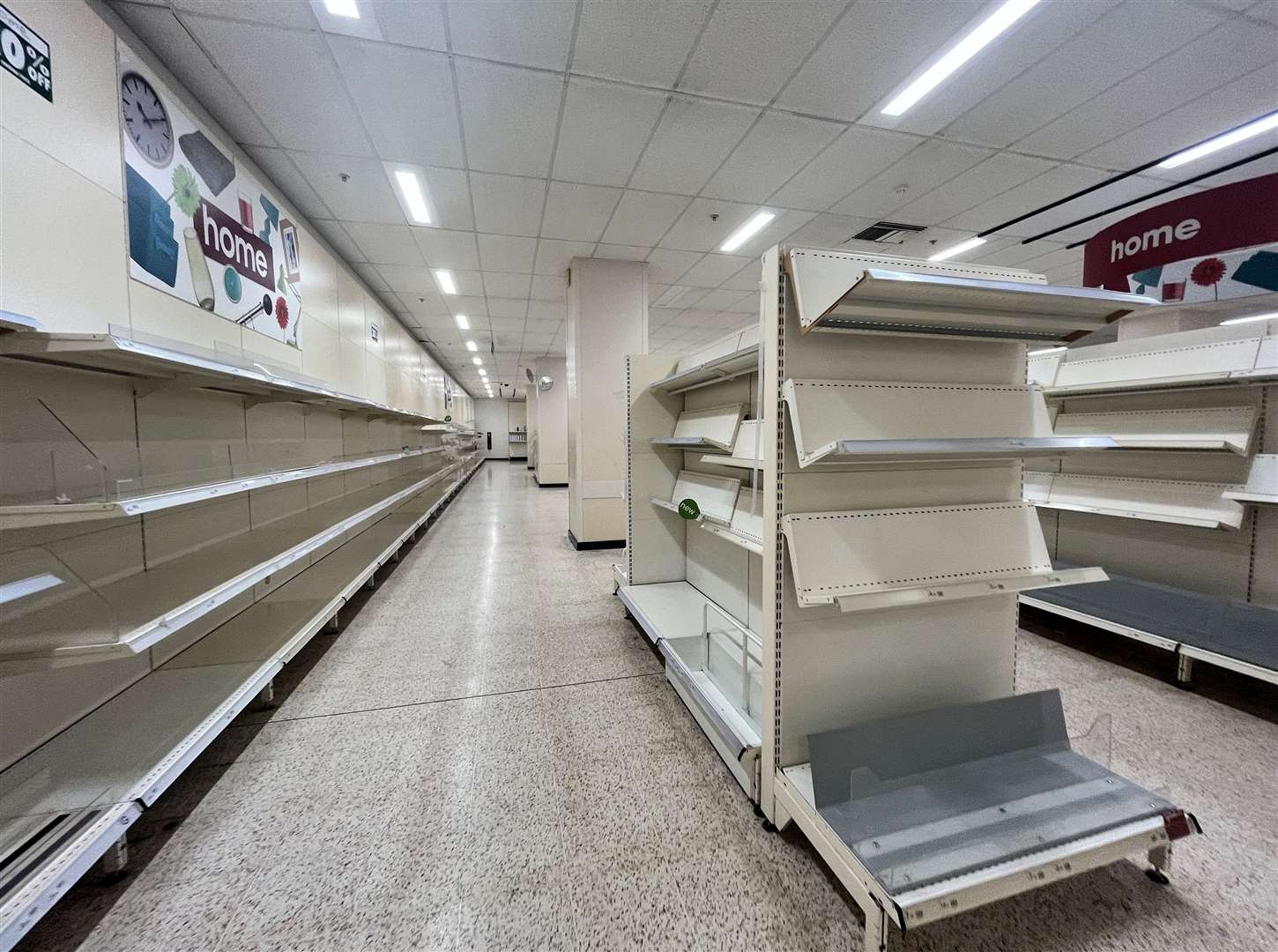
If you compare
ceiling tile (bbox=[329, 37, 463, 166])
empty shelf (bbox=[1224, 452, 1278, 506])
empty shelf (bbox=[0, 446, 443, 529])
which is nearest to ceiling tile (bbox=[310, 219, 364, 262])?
ceiling tile (bbox=[329, 37, 463, 166])

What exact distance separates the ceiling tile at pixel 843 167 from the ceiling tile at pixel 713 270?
47.1 inches

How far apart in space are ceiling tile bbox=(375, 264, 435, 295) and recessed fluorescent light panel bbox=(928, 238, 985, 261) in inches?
233

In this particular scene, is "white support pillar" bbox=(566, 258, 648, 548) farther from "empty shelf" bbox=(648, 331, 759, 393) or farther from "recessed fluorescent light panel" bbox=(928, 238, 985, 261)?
"recessed fluorescent light panel" bbox=(928, 238, 985, 261)

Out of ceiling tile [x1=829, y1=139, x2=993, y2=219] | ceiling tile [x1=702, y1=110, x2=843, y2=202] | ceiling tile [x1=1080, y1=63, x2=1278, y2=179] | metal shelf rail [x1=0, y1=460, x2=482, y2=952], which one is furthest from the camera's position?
ceiling tile [x1=829, y1=139, x2=993, y2=219]

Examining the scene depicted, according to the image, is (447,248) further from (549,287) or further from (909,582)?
(909,582)

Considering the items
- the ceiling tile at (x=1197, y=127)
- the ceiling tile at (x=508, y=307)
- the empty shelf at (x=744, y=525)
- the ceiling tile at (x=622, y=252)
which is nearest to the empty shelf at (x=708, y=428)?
the empty shelf at (x=744, y=525)

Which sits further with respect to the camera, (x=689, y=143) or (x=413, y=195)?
(x=413, y=195)

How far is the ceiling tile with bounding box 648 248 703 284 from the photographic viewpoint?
17.2ft

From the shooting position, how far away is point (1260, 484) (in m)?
2.50

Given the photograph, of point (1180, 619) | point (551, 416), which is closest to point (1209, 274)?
point (1180, 619)

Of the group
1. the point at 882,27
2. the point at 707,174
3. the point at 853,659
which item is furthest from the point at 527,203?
the point at 853,659

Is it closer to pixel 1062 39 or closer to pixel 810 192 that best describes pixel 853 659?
pixel 1062 39

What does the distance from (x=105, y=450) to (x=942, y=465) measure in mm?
3263

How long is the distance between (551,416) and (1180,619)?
11.2m
